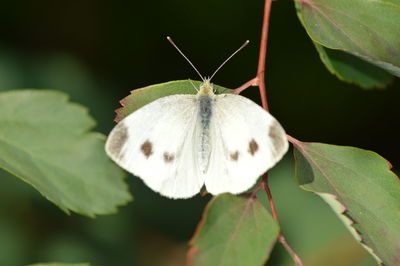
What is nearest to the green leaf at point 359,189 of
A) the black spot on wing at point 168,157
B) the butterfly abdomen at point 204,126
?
the butterfly abdomen at point 204,126

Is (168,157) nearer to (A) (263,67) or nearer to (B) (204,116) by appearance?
(B) (204,116)

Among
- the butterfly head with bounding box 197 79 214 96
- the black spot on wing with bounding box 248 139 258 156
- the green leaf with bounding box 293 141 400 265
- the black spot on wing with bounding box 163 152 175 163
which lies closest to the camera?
the green leaf with bounding box 293 141 400 265

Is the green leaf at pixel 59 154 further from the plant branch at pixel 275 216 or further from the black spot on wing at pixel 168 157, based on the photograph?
the plant branch at pixel 275 216

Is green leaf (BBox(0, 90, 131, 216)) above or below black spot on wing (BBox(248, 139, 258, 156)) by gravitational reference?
above

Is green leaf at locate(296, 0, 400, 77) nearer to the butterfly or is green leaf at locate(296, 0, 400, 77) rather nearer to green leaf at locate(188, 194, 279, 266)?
the butterfly

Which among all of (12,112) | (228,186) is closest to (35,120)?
(12,112)

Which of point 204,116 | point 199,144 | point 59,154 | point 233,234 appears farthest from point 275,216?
point 59,154

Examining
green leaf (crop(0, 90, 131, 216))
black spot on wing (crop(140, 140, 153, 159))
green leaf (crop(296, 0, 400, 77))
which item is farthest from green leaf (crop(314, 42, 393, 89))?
green leaf (crop(0, 90, 131, 216))

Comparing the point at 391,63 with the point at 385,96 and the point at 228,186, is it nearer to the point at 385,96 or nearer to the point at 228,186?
the point at 228,186
